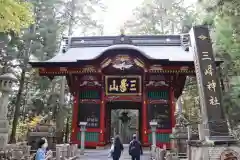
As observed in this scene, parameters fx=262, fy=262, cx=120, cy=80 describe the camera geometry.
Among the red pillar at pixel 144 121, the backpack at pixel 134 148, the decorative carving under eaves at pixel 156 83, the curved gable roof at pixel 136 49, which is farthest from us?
the decorative carving under eaves at pixel 156 83

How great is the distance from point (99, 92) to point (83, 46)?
4134 mm

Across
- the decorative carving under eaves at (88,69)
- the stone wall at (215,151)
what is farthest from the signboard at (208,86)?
the decorative carving under eaves at (88,69)

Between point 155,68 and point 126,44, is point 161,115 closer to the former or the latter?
point 155,68

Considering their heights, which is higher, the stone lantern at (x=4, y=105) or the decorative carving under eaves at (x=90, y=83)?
the decorative carving under eaves at (x=90, y=83)

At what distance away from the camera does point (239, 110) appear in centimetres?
1384

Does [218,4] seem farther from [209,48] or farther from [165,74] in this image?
[165,74]

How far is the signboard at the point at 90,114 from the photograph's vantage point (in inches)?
547

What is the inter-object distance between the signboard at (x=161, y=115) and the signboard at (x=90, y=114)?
2.79 m

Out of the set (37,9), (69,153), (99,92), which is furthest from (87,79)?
(37,9)

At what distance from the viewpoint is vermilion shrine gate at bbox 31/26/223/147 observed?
44.3 feet

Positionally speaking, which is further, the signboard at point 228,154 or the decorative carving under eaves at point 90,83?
the decorative carving under eaves at point 90,83

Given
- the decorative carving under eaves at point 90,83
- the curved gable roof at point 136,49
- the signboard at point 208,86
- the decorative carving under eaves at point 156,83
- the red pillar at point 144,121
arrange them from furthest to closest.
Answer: the decorative carving under eaves at point 90,83
the decorative carving under eaves at point 156,83
the curved gable roof at point 136,49
the red pillar at point 144,121
the signboard at point 208,86

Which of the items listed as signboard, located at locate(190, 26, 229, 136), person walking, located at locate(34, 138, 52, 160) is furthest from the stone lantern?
signboard, located at locate(190, 26, 229, 136)

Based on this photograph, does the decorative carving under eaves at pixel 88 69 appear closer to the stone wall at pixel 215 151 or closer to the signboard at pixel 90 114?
the signboard at pixel 90 114
